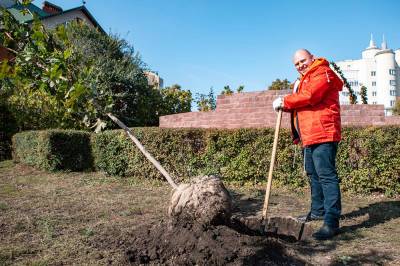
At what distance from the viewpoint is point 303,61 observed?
15.3 feet

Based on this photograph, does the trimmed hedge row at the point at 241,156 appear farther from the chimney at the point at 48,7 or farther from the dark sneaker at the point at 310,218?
the chimney at the point at 48,7

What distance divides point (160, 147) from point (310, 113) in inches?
176

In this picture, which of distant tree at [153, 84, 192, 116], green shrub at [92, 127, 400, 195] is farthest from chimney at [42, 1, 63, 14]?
green shrub at [92, 127, 400, 195]

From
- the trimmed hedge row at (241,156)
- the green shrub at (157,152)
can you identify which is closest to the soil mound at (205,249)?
the trimmed hedge row at (241,156)

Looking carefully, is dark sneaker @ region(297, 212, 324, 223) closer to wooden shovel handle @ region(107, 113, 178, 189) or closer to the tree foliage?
wooden shovel handle @ region(107, 113, 178, 189)

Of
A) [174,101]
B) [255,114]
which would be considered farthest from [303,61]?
[174,101]

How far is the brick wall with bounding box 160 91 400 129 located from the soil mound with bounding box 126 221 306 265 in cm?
522

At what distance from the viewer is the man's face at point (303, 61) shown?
15.2 ft

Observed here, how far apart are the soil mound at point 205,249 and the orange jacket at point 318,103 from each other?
4.42 feet

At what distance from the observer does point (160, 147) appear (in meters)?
8.34

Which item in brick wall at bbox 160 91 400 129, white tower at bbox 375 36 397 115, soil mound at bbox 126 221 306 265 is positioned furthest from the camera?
white tower at bbox 375 36 397 115

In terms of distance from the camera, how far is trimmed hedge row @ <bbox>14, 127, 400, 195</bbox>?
21.8 ft

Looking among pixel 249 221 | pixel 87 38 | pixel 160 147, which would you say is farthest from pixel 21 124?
pixel 249 221

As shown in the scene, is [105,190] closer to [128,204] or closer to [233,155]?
[128,204]
